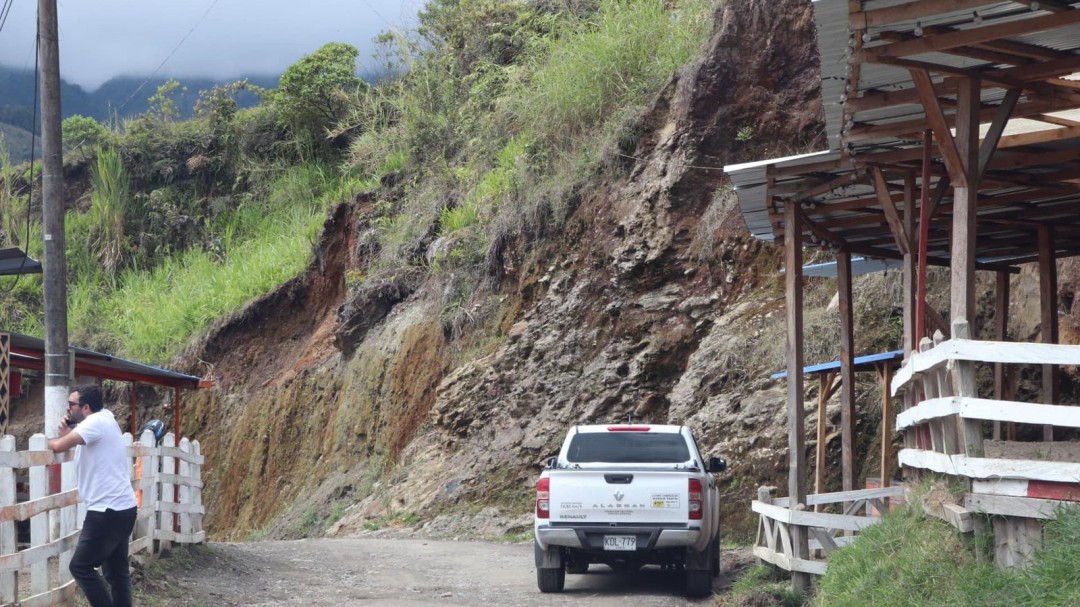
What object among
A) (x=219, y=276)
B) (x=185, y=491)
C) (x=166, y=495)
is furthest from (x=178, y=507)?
(x=219, y=276)

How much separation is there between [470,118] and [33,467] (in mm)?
22511

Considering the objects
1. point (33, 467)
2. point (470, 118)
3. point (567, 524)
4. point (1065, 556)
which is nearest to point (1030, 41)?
point (1065, 556)

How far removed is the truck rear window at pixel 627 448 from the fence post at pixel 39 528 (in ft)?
18.4

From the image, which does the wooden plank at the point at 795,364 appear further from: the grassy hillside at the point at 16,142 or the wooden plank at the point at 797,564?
the grassy hillside at the point at 16,142

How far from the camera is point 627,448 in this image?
1320 centimetres

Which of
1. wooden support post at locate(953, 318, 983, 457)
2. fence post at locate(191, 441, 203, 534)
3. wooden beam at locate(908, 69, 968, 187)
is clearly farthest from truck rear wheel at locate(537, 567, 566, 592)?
wooden support post at locate(953, 318, 983, 457)

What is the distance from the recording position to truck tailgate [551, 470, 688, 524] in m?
12.0

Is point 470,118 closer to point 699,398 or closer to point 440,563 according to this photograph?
point 699,398

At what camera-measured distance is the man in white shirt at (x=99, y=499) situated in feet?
27.8

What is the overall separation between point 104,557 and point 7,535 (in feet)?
2.62

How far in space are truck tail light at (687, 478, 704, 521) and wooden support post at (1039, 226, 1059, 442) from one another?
534 centimetres

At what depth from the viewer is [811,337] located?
19.0 meters

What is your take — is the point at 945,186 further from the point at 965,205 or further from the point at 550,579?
the point at 550,579

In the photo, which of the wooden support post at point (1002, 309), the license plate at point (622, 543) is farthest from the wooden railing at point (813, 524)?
the wooden support post at point (1002, 309)
